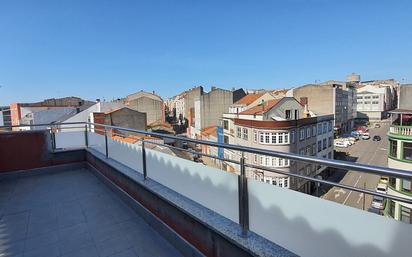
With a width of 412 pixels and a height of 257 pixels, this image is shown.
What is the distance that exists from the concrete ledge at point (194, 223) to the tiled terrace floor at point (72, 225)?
0.27 meters

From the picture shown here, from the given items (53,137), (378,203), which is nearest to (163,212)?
(378,203)

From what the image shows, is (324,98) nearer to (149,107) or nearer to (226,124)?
(226,124)

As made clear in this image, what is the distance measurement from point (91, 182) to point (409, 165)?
43.6 feet

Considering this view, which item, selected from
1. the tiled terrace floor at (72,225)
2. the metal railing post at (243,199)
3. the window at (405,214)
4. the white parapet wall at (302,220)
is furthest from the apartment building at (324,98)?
the window at (405,214)

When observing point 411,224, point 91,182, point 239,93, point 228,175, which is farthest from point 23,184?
point 239,93

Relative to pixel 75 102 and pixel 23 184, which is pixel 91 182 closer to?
pixel 23 184

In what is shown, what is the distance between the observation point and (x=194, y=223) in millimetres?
2396

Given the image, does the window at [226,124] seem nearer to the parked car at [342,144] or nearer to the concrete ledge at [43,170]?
the concrete ledge at [43,170]

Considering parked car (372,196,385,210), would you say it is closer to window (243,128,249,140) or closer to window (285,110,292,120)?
window (243,128,249,140)

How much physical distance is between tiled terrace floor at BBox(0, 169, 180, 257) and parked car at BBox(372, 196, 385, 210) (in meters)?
1.95

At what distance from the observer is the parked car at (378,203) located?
131 centimetres

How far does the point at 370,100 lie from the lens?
2520 inches

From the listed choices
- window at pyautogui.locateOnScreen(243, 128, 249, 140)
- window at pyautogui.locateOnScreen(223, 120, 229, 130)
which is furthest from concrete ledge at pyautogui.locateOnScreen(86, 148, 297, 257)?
window at pyautogui.locateOnScreen(223, 120, 229, 130)

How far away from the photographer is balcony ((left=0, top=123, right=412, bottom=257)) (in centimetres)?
149
